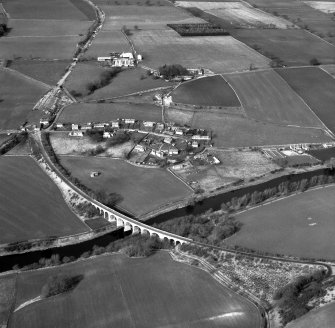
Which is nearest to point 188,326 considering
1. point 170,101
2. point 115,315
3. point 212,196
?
point 115,315

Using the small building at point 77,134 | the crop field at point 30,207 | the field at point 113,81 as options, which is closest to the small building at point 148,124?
the small building at point 77,134

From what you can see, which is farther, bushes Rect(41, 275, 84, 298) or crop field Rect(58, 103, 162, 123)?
crop field Rect(58, 103, 162, 123)

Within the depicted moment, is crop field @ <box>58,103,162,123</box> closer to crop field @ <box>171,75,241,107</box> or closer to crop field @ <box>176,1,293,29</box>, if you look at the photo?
crop field @ <box>171,75,241,107</box>

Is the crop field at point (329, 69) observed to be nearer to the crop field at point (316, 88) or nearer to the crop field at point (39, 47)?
the crop field at point (316, 88)

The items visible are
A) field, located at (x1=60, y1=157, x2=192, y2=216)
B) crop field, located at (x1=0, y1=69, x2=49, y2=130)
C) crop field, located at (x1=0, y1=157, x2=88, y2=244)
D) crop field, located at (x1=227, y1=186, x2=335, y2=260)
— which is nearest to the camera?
crop field, located at (x1=227, y1=186, x2=335, y2=260)

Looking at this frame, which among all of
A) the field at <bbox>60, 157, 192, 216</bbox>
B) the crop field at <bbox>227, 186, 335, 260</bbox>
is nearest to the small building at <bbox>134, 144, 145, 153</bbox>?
the field at <bbox>60, 157, 192, 216</bbox>

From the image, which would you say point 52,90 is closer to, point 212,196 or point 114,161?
point 114,161
